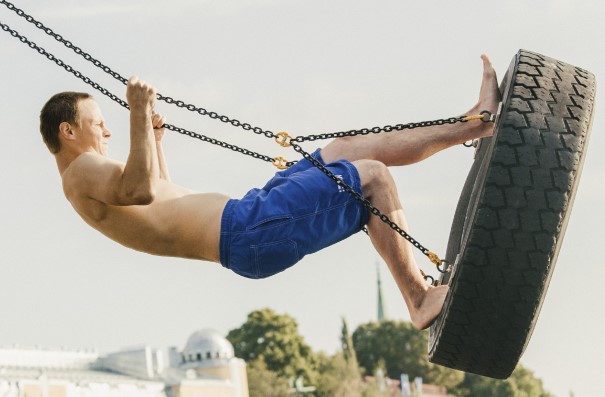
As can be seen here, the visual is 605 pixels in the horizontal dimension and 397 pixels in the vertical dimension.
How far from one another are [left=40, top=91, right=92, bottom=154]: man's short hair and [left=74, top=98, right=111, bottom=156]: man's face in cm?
3

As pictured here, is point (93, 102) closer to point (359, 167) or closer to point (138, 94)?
point (138, 94)

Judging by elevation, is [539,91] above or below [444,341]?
above

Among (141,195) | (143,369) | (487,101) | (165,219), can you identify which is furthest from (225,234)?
(143,369)

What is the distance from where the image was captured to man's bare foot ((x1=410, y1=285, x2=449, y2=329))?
719 cm

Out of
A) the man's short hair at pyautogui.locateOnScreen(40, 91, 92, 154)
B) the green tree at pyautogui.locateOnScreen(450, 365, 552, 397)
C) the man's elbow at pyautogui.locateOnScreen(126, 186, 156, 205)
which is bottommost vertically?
the man's elbow at pyautogui.locateOnScreen(126, 186, 156, 205)

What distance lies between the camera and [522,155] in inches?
257

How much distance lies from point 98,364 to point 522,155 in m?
68.7

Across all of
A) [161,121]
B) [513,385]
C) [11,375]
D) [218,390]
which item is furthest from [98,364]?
[161,121]

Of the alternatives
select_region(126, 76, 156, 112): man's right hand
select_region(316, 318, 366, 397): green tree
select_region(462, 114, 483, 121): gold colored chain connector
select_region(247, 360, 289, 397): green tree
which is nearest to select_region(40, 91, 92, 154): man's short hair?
select_region(126, 76, 156, 112): man's right hand

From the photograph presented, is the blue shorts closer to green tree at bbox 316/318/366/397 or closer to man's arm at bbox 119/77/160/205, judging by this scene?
man's arm at bbox 119/77/160/205

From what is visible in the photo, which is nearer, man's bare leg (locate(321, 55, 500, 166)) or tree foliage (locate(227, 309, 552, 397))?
man's bare leg (locate(321, 55, 500, 166))

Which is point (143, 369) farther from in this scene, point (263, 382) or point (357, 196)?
point (357, 196)

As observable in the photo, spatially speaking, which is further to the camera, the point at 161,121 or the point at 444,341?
the point at 161,121

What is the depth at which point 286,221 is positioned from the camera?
691cm
